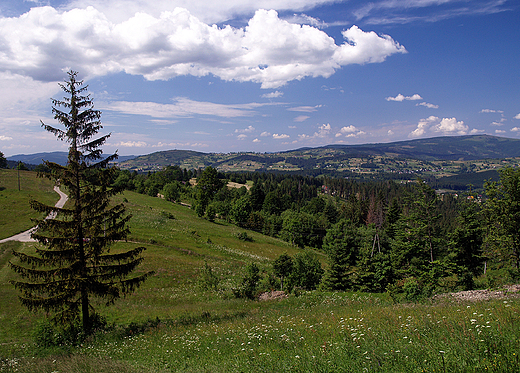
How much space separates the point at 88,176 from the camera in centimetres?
1666

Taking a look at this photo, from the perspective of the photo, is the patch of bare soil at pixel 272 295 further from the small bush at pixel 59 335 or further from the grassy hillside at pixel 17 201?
the grassy hillside at pixel 17 201

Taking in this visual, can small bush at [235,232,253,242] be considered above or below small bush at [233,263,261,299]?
below

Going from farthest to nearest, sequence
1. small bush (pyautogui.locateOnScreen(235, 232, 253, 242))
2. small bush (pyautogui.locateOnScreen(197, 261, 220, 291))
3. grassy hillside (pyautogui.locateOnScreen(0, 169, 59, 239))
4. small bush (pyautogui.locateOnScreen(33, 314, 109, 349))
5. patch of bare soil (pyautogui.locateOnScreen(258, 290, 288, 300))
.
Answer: small bush (pyautogui.locateOnScreen(235, 232, 253, 242)) → grassy hillside (pyautogui.locateOnScreen(0, 169, 59, 239)) → small bush (pyautogui.locateOnScreen(197, 261, 220, 291)) → patch of bare soil (pyautogui.locateOnScreen(258, 290, 288, 300)) → small bush (pyautogui.locateOnScreen(33, 314, 109, 349))

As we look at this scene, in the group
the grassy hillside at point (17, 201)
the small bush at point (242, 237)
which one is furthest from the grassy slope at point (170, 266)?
the grassy hillside at point (17, 201)

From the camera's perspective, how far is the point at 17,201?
206ft

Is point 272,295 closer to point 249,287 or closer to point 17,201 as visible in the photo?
point 249,287

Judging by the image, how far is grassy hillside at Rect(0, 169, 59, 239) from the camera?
48.7 m

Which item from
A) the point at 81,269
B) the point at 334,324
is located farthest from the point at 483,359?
the point at 81,269

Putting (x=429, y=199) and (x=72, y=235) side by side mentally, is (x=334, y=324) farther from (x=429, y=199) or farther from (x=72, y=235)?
(x=429, y=199)

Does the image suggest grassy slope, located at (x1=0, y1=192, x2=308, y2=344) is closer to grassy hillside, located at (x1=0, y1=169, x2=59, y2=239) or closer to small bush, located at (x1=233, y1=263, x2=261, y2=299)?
small bush, located at (x1=233, y1=263, x2=261, y2=299)

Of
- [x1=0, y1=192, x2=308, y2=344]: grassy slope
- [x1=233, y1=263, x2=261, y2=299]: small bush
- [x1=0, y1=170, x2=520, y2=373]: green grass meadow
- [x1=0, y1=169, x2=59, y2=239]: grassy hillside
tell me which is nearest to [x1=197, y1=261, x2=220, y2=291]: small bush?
[x1=0, y1=192, x2=308, y2=344]: grassy slope

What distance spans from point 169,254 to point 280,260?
915 inches

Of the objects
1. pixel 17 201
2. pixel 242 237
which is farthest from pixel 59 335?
pixel 17 201

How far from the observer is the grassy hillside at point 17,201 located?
48688 mm
